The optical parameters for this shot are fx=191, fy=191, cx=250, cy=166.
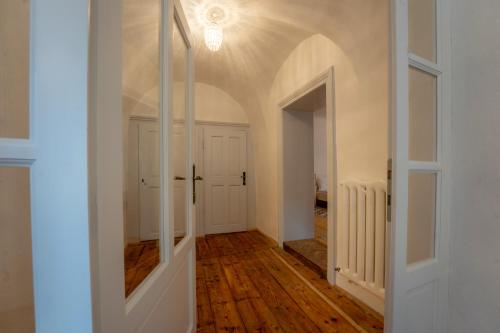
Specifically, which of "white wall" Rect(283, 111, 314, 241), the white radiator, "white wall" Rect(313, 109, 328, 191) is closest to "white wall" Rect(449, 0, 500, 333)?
the white radiator

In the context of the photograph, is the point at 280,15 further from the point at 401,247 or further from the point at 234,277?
the point at 234,277

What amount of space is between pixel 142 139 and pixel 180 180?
0.38 metres

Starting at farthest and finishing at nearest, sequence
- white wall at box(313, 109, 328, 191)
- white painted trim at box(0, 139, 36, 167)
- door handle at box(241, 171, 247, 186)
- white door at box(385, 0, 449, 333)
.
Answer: white wall at box(313, 109, 328, 191)
door handle at box(241, 171, 247, 186)
white door at box(385, 0, 449, 333)
white painted trim at box(0, 139, 36, 167)

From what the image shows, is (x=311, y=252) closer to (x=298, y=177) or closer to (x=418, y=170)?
(x=298, y=177)

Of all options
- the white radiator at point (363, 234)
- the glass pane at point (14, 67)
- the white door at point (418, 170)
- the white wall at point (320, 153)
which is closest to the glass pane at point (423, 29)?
the white door at point (418, 170)

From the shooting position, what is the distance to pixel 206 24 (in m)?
1.90

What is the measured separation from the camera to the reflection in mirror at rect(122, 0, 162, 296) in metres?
0.65

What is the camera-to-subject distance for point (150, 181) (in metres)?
0.82

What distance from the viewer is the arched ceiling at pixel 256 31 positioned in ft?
2.44

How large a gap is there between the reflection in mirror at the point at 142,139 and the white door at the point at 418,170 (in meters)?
Answer: 0.91

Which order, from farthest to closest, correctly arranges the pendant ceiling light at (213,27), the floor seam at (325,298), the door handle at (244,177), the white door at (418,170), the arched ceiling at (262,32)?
the door handle at (244,177) < the pendant ceiling light at (213,27) < the arched ceiling at (262,32) < the floor seam at (325,298) < the white door at (418,170)

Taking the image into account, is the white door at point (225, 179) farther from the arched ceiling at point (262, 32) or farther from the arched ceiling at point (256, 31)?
the arched ceiling at point (256, 31)

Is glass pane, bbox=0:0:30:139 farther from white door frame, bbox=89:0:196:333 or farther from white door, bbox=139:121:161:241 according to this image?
white door, bbox=139:121:161:241

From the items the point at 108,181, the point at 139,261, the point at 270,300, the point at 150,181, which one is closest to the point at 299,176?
the point at 270,300
